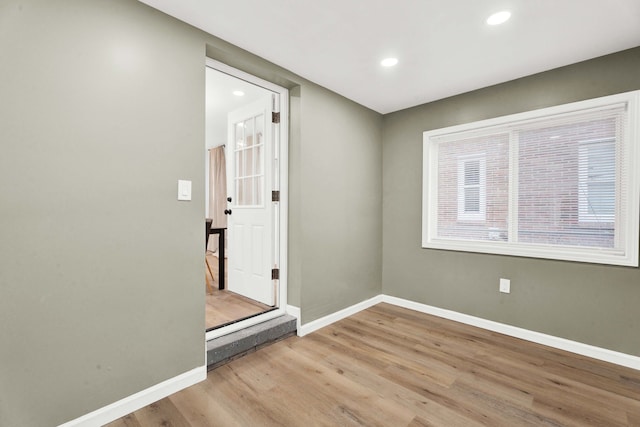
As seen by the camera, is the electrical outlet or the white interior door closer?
the electrical outlet

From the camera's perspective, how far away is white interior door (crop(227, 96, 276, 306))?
2.89 metres

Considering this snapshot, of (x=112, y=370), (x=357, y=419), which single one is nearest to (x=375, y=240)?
(x=357, y=419)

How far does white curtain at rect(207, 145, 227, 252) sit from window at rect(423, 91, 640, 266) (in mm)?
4592

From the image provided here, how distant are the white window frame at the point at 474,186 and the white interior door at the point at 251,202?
1988mm

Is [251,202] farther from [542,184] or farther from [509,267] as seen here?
[542,184]

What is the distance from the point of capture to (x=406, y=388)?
1911 mm

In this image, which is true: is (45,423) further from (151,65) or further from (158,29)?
(158,29)

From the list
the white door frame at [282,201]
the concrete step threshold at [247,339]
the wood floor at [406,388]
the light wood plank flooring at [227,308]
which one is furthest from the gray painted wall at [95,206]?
the white door frame at [282,201]

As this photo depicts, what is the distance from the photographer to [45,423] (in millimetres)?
1417

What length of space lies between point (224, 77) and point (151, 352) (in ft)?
8.01

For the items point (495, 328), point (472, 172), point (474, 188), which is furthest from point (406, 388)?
point (472, 172)

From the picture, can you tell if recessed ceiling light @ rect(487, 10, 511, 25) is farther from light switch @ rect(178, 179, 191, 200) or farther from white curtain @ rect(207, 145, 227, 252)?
white curtain @ rect(207, 145, 227, 252)

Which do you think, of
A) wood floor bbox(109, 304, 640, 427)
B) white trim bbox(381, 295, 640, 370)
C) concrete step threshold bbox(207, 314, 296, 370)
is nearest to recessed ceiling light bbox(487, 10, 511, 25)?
wood floor bbox(109, 304, 640, 427)

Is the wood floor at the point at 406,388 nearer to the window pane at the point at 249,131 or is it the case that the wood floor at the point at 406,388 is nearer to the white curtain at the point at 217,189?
the window pane at the point at 249,131
